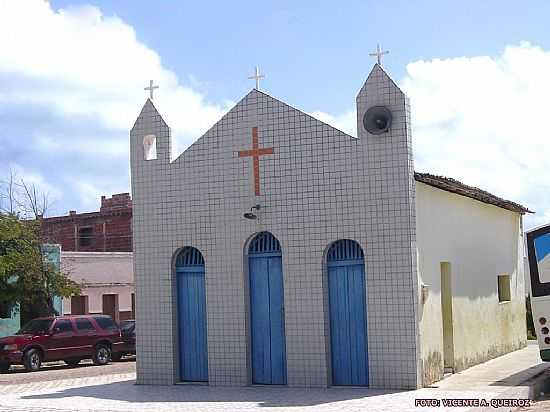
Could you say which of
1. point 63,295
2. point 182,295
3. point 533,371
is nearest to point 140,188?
point 182,295

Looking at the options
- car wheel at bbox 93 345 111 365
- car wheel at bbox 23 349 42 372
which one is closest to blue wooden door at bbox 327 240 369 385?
car wheel at bbox 23 349 42 372

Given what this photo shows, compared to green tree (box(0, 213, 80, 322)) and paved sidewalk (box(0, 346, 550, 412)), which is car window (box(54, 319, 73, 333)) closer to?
green tree (box(0, 213, 80, 322))

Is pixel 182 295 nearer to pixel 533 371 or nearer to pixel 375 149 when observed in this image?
pixel 375 149

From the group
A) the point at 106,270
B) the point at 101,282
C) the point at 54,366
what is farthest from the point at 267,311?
the point at 106,270

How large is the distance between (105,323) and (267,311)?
12.6 meters

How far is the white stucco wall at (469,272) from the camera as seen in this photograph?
17438mm

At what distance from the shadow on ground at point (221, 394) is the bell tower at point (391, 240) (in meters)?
0.64

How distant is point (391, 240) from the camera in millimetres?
16500

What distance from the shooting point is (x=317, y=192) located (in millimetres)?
17156

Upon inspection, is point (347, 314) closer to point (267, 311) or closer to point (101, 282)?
point (267, 311)

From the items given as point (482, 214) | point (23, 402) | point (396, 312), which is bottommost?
point (23, 402)

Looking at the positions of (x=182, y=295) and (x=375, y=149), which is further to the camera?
(x=182, y=295)

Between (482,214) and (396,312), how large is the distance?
6.85 m

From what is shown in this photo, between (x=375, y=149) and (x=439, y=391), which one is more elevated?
(x=375, y=149)
